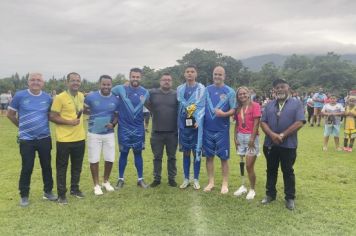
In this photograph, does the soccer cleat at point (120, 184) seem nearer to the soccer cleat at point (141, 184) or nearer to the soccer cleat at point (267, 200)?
the soccer cleat at point (141, 184)

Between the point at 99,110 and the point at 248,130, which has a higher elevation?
the point at 99,110

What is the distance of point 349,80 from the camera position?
74.1m

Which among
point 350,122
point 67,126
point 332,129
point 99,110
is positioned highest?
point 99,110

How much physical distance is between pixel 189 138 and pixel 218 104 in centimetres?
79

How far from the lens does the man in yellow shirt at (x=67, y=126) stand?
20.5 feet

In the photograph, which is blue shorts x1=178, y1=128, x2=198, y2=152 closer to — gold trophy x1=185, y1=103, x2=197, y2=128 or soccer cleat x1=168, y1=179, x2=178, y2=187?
gold trophy x1=185, y1=103, x2=197, y2=128

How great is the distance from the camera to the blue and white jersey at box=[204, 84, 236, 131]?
22.4 feet

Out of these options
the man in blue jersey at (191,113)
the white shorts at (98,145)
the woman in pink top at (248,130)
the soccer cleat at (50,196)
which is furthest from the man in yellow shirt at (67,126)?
the woman in pink top at (248,130)

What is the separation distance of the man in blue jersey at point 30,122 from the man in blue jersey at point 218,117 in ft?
8.52

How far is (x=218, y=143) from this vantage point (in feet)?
22.7

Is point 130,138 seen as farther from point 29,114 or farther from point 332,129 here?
point 332,129

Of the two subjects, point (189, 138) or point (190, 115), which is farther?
point (189, 138)

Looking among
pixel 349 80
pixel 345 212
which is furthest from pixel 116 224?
pixel 349 80

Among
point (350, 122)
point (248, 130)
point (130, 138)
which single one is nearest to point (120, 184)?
point (130, 138)
